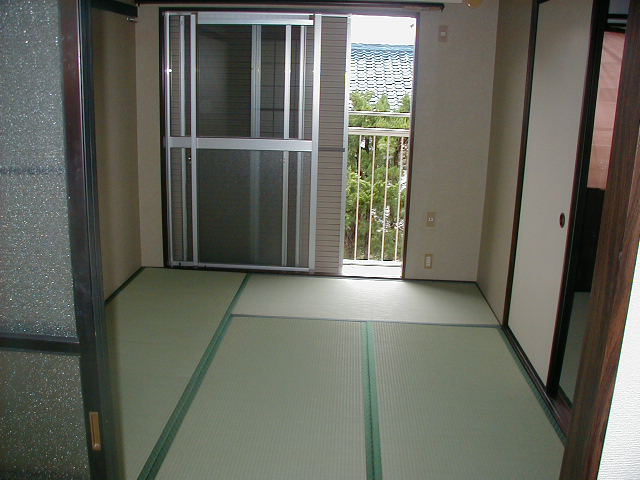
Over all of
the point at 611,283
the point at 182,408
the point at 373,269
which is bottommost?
the point at 182,408

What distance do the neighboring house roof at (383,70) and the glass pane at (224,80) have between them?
1714 millimetres

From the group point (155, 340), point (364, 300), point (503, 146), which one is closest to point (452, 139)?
point (503, 146)

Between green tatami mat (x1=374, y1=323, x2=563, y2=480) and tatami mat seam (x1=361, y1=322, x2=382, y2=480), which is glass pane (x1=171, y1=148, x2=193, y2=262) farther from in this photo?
green tatami mat (x1=374, y1=323, x2=563, y2=480)

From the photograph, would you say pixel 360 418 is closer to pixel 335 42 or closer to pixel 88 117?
pixel 88 117

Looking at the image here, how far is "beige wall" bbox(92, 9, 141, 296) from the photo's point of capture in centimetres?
364

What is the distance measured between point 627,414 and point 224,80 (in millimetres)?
3700

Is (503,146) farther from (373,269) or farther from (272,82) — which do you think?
(272,82)

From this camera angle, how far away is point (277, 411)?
2.54 m

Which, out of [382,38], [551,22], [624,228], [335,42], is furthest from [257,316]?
[382,38]

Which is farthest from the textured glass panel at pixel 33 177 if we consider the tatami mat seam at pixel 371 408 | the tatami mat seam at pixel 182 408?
the tatami mat seam at pixel 371 408

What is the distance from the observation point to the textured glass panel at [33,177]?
1259 mm

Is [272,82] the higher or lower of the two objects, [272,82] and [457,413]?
the higher

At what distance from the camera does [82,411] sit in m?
1.43

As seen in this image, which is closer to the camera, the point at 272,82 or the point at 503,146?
the point at 503,146
